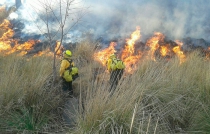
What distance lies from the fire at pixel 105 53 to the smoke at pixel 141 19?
3.90ft

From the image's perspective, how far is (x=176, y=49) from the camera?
460 inches

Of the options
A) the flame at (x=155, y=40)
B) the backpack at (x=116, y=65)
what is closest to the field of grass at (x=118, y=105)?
the backpack at (x=116, y=65)

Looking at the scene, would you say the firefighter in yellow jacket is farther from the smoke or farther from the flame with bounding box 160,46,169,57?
the smoke

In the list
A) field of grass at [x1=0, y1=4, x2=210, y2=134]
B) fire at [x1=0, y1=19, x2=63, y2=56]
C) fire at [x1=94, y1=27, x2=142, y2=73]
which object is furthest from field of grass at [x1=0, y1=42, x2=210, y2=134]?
fire at [x1=0, y1=19, x2=63, y2=56]

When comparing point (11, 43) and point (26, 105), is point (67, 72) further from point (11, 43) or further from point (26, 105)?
point (11, 43)

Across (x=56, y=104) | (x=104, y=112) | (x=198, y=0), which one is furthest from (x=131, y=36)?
(x=104, y=112)

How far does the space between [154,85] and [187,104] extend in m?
0.57

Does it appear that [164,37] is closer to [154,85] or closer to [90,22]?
[90,22]

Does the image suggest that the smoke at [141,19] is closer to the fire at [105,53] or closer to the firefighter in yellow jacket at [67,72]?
the fire at [105,53]

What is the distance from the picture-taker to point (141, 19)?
47.8 ft

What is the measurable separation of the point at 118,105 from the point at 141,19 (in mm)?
11942

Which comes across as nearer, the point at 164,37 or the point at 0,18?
the point at 164,37

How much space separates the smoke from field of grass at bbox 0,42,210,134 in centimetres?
866

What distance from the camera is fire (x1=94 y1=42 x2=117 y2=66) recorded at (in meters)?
9.71
